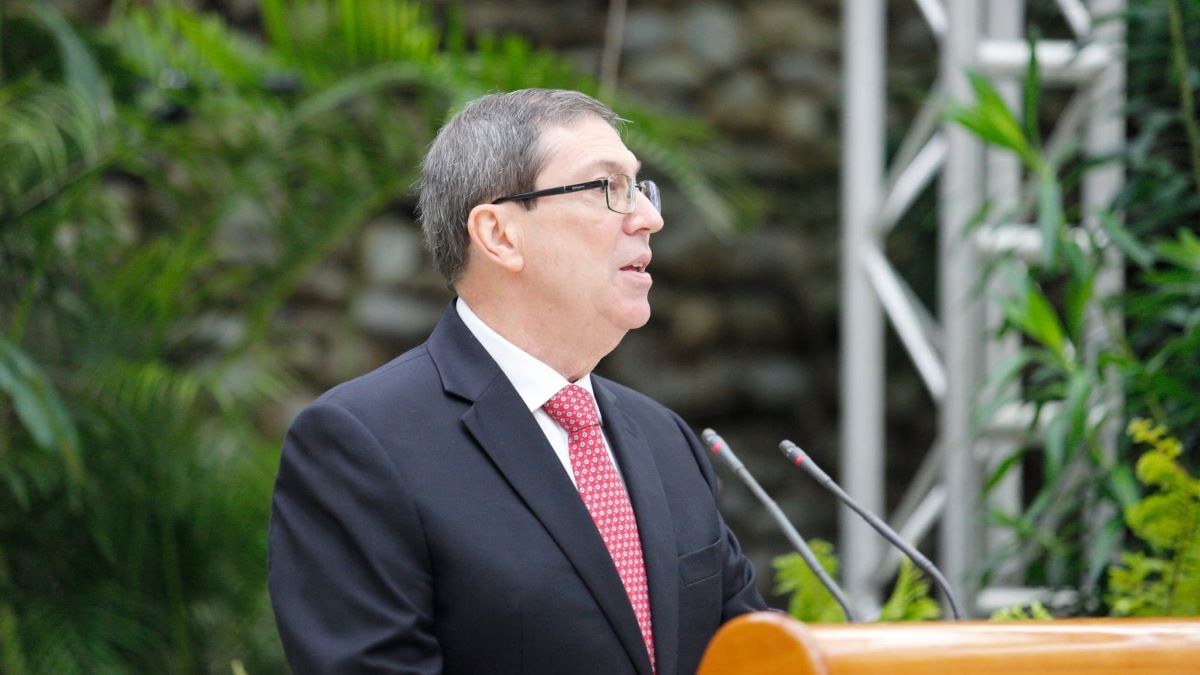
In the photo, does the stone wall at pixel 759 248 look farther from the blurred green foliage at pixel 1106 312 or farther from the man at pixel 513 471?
the man at pixel 513 471

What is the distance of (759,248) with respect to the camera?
5438mm

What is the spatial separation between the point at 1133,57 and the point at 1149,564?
128 cm

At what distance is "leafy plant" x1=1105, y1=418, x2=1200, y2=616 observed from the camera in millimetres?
2484

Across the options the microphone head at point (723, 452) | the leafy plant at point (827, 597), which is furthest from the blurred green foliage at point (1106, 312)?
the microphone head at point (723, 452)

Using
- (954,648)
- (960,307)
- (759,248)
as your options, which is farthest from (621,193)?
(759,248)

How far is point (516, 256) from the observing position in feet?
5.41

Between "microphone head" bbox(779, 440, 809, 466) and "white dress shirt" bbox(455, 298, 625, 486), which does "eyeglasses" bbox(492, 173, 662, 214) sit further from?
"microphone head" bbox(779, 440, 809, 466)

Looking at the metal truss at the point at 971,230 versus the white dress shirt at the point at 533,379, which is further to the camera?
the metal truss at the point at 971,230

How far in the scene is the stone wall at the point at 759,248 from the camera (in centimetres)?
529

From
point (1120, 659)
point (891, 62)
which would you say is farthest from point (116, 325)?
point (891, 62)

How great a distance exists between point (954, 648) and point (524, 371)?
0.70 meters

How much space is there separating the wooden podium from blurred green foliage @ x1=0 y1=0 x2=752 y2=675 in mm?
2147

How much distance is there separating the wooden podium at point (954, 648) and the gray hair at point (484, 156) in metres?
0.71

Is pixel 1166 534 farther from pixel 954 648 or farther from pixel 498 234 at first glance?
pixel 954 648
